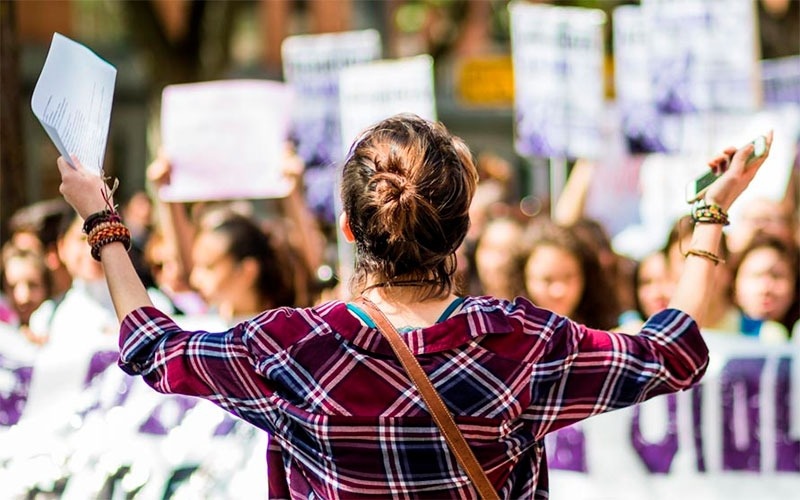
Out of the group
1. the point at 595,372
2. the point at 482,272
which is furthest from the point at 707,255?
the point at 482,272

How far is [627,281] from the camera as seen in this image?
20.6 ft

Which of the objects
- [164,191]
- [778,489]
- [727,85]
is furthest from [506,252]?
[727,85]

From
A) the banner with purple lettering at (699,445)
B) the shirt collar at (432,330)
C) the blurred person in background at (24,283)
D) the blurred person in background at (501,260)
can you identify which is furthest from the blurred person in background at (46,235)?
the shirt collar at (432,330)

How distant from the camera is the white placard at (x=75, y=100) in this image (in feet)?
7.69

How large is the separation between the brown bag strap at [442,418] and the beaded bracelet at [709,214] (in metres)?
0.69

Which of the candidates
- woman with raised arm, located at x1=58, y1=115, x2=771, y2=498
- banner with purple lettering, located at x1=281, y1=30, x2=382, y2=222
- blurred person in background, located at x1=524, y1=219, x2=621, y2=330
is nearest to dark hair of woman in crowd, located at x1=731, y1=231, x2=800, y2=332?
blurred person in background, located at x1=524, y1=219, x2=621, y2=330

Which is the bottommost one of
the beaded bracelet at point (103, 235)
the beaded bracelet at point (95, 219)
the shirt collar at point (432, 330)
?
the shirt collar at point (432, 330)

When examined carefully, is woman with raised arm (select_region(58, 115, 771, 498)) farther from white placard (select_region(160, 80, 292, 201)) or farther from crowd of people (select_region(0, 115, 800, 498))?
white placard (select_region(160, 80, 292, 201))

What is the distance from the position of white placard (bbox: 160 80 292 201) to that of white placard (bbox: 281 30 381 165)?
2500 mm

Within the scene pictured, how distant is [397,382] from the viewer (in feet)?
7.10

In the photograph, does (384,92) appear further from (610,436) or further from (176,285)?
(610,436)

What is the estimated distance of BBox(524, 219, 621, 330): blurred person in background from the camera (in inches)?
192

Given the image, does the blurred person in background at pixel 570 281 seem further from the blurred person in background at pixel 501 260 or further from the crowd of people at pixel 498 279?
the blurred person in background at pixel 501 260

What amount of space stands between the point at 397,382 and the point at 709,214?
0.74 m
